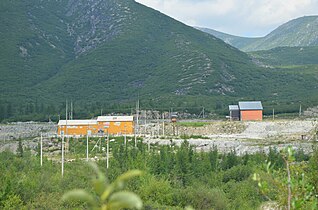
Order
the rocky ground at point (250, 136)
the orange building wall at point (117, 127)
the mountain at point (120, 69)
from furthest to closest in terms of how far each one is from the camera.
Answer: the mountain at point (120, 69)
the orange building wall at point (117, 127)
the rocky ground at point (250, 136)

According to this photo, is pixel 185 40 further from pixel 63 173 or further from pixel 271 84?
pixel 63 173

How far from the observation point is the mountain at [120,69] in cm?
12056

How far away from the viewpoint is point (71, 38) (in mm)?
195875

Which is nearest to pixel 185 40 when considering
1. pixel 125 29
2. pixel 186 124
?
pixel 125 29

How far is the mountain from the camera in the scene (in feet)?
396

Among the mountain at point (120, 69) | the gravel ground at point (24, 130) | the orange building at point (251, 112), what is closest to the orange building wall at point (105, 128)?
the gravel ground at point (24, 130)

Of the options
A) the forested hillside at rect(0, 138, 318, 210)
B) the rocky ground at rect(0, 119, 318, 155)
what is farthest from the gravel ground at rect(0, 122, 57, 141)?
the forested hillside at rect(0, 138, 318, 210)

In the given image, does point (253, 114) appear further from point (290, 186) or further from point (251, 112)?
point (290, 186)

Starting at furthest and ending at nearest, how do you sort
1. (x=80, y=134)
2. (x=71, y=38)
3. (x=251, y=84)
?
(x=71, y=38) < (x=251, y=84) < (x=80, y=134)

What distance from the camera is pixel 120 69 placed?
508ft

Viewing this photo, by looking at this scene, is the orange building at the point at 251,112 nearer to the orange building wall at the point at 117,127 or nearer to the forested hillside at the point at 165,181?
the orange building wall at the point at 117,127

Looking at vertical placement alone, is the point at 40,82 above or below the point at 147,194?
above

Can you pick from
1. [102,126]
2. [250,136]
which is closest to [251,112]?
[250,136]

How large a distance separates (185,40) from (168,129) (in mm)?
102669
